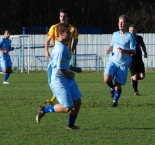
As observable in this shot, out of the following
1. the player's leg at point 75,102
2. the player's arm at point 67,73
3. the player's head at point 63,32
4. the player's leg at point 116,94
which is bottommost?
the player's leg at point 116,94

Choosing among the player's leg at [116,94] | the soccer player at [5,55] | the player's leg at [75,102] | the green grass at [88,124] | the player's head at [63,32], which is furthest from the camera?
the soccer player at [5,55]

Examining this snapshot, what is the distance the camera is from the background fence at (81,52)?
38.8 metres

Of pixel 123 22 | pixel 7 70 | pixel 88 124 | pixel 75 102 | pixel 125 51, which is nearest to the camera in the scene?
pixel 75 102

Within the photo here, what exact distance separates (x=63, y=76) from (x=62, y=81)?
0.26 feet

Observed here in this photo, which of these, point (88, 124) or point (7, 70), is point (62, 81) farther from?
point (7, 70)

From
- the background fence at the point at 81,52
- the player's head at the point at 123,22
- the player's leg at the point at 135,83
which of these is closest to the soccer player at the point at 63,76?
the player's head at the point at 123,22

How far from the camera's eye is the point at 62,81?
10.7 meters

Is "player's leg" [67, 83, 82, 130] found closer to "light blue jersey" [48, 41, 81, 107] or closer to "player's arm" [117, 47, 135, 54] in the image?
"light blue jersey" [48, 41, 81, 107]

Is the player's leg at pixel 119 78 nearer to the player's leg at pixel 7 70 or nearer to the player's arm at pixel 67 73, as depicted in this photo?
the player's arm at pixel 67 73

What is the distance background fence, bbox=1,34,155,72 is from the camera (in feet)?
127

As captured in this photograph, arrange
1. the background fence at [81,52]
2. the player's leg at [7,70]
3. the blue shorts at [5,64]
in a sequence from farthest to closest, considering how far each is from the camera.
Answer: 1. the background fence at [81,52]
2. the blue shorts at [5,64]
3. the player's leg at [7,70]

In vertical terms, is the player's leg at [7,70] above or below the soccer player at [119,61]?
below

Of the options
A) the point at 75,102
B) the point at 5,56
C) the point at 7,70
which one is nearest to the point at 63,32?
the point at 75,102

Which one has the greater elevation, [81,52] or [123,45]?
[123,45]
